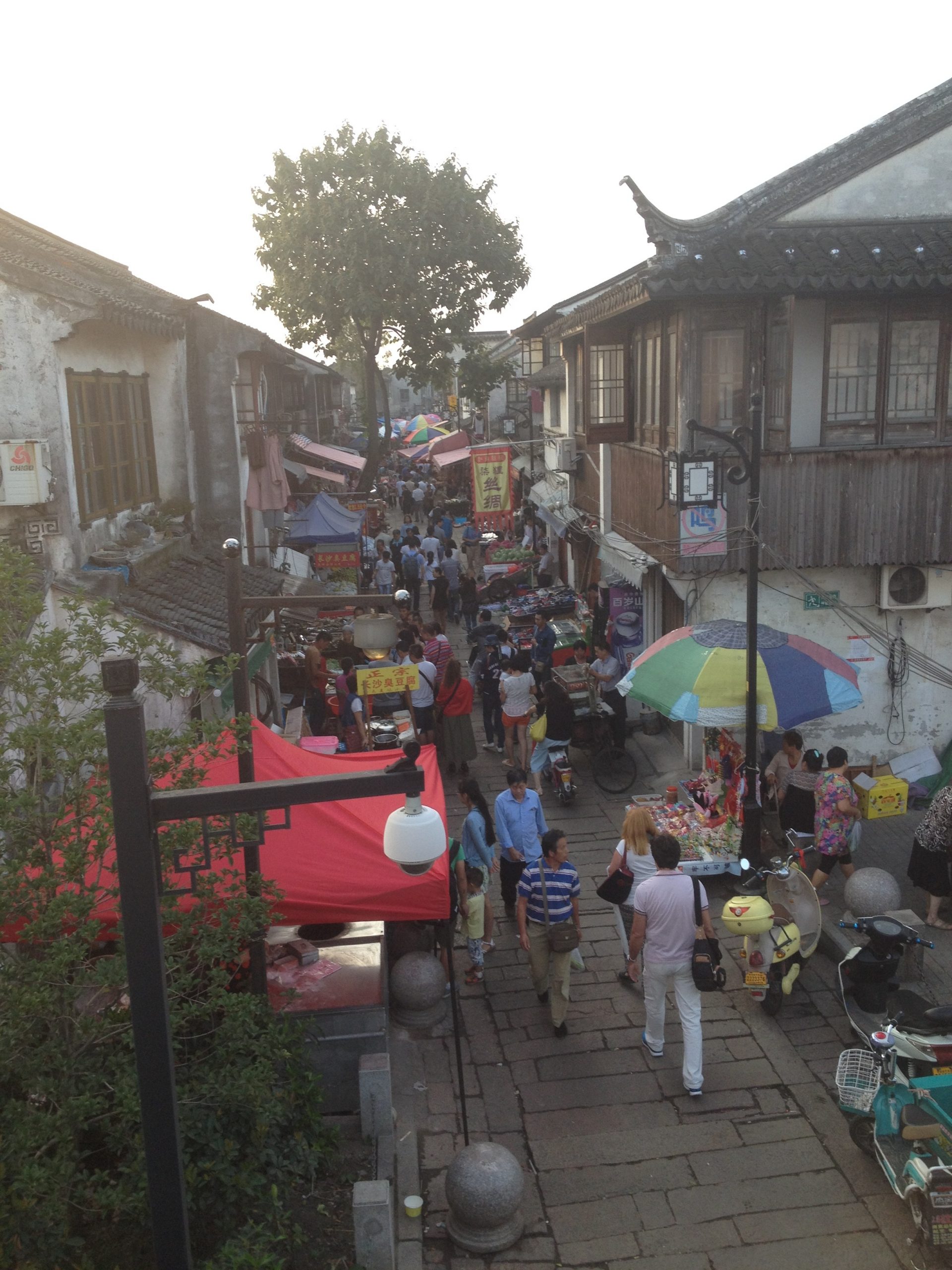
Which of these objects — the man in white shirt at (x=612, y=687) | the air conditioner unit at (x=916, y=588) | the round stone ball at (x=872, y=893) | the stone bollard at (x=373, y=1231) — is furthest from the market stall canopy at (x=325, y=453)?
the stone bollard at (x=373, y=1231)

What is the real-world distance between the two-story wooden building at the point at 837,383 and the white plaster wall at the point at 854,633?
Result: 0.08 feet

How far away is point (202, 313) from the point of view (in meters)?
15.9

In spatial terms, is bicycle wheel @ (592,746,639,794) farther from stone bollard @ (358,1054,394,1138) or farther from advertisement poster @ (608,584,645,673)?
stone bollard @ (358,1054,394,1138)

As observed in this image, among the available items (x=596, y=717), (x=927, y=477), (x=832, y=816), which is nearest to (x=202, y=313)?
(x=596, y=717)

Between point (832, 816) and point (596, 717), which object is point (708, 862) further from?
point (596, 717)

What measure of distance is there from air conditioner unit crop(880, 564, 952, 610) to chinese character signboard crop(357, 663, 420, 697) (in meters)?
6.10

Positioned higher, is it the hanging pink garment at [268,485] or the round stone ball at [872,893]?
the hanging pink garment at [268,485]

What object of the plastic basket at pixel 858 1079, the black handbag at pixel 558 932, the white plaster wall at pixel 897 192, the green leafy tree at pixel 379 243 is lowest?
the plastic basket at pixel 858 1079

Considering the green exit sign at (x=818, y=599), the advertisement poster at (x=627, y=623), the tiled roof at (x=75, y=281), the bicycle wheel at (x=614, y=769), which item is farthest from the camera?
the advertisement poster at (x=627, y=623)

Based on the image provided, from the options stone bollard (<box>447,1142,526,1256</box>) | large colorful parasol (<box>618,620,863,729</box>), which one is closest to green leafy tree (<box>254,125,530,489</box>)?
large colorful parasol (<box>618,620,863,729</box>)

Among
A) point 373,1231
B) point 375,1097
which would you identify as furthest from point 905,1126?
point 375,1097

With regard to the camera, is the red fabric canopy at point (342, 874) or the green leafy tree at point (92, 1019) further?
the red fabric canopy at point (342, 874)

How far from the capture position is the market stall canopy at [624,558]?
1526 cm

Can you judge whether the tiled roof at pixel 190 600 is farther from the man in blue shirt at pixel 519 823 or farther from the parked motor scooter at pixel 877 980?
the parked motor scooter at pixel 877 980
